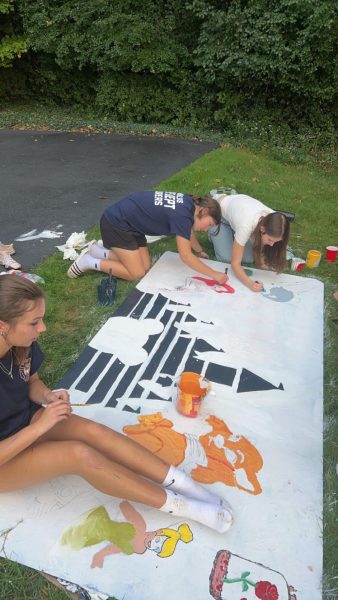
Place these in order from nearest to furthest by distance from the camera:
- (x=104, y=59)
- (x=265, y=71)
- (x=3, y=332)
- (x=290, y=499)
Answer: (x=3, y=332)
(x=290, y=499)
(x=265, y=71)
(x=104, y=59)

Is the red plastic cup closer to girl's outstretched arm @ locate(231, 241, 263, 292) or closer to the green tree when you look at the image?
girl's outstretched arm @ locate(231, 241, 263, 292)

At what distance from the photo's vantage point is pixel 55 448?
1702 mm

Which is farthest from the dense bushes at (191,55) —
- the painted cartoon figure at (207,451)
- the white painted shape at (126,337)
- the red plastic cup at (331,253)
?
the painted cartoon figure at (207,451)

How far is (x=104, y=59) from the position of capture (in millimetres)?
9742

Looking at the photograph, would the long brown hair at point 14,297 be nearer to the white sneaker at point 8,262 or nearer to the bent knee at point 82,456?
the bent knee at point 82,456

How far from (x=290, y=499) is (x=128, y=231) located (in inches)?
89.2

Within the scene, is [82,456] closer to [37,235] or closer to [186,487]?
[186,487]

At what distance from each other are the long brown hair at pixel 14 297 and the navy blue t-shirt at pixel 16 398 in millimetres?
227

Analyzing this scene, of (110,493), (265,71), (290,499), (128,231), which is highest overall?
(265,71)

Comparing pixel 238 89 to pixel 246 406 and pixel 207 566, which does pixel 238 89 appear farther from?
pixel 207 566

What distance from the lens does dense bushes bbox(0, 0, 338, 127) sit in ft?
26.2

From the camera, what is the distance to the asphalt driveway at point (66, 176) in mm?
4629

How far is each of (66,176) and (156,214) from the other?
3511 mm

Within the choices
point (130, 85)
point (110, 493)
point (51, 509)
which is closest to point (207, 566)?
point (110, 493)
